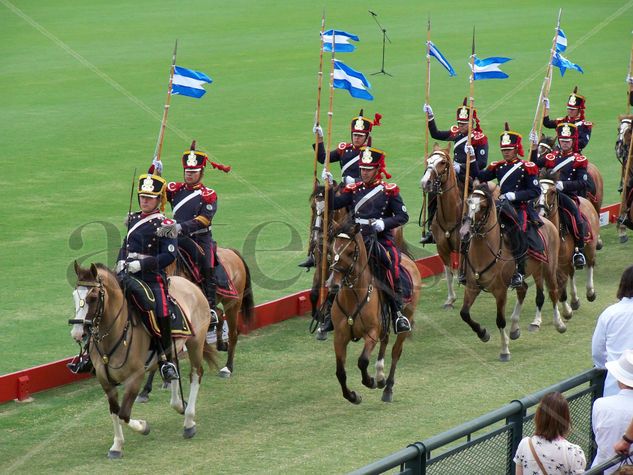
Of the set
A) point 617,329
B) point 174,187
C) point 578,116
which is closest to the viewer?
point 617,329

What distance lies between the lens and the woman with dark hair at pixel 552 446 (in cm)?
776

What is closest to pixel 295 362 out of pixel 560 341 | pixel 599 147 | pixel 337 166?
pixel 560 341

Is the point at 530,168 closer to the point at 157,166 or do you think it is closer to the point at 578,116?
the point at 157,166

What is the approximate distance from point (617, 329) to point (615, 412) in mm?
958

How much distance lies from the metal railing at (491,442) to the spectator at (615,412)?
429mm

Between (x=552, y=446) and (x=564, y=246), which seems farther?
(x=564, y=246)

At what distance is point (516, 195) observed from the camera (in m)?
15.0

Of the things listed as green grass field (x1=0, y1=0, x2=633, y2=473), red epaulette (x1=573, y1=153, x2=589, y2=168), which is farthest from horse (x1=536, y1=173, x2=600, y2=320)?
red epaulette (x1=573, y1=153, x2=589, y2=168)

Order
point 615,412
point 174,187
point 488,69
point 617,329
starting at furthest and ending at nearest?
1. point 488,69
2. point 174,187
3. point 617,329
4. point 615,412

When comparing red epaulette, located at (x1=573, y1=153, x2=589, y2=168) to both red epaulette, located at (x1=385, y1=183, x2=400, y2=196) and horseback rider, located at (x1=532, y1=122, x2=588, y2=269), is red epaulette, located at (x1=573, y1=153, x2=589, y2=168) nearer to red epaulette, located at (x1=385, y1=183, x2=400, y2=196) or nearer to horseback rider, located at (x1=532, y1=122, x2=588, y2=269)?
horseback rider, located at (x1=532, y1=122, x2=588, y2=269)

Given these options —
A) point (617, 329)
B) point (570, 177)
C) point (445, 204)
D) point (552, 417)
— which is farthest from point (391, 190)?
point (552, 417)

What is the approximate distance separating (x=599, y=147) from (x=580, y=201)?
34.0ft

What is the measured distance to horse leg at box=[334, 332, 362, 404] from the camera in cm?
1232

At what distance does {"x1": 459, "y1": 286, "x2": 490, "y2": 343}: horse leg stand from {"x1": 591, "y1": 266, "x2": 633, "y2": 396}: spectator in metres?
5.25
